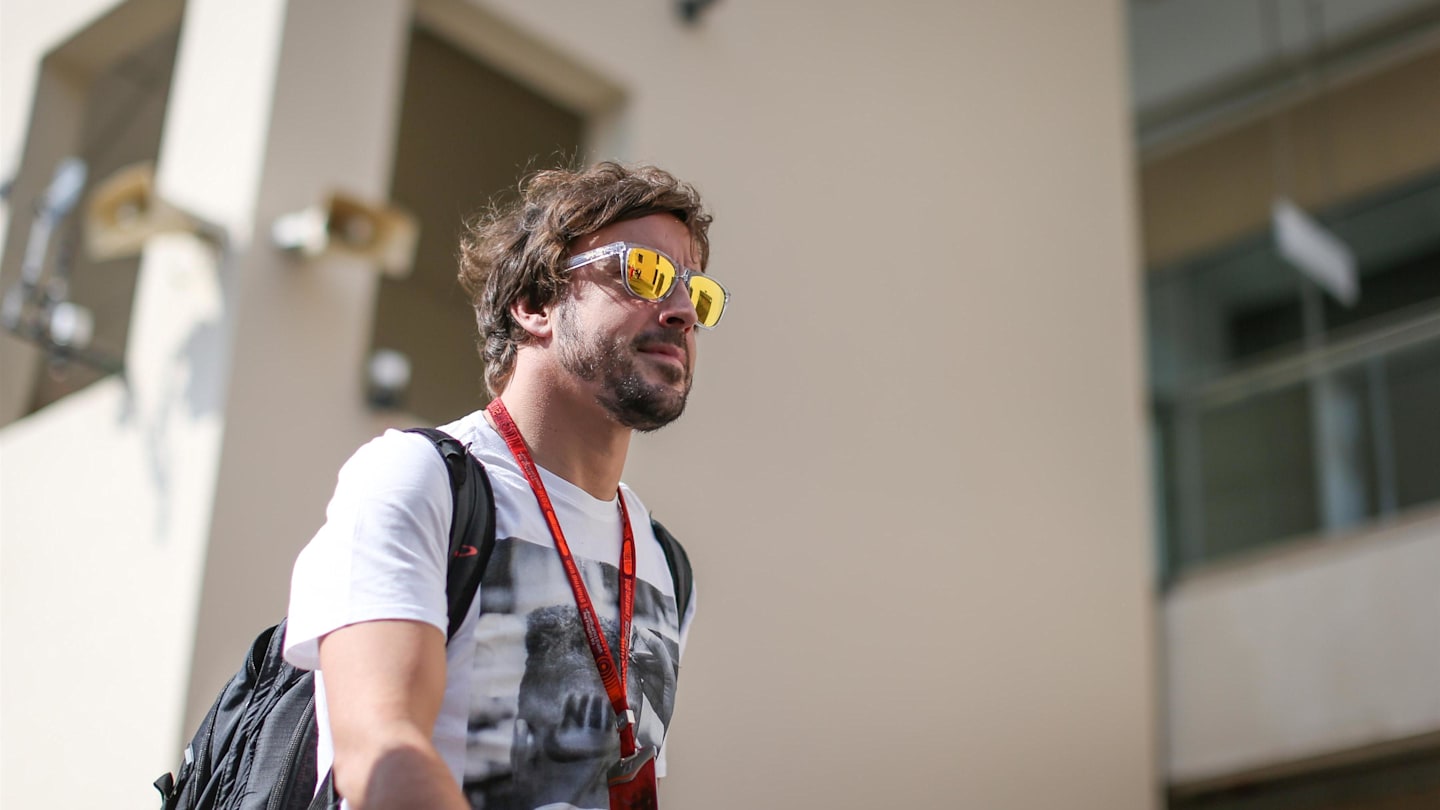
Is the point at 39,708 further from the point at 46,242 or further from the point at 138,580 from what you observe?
the point at 46,242

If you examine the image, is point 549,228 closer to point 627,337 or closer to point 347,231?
point 627,337

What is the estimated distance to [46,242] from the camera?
17.2 feet

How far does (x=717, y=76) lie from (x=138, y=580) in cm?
281

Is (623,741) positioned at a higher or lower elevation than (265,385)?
lower

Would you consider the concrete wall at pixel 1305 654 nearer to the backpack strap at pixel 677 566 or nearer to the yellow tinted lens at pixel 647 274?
the backpack strap at pixel 677 566

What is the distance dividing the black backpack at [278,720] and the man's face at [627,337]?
0.81ft

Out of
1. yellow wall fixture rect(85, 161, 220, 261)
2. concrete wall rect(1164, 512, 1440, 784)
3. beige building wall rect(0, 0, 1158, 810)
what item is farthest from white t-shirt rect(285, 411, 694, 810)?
concrete wall rect(1164, 512, 1440, 784)

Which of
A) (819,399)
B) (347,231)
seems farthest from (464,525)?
(819,399)

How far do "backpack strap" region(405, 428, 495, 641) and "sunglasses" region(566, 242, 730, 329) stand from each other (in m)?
0.39

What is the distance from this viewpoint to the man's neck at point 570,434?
208cm

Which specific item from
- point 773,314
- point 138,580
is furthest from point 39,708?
point 773,314

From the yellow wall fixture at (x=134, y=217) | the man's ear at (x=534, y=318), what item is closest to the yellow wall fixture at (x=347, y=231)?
the yellow wall fixture at (x=134, y=217)

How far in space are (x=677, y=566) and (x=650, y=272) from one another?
0.46m

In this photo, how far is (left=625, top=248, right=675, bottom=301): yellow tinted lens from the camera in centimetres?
215
